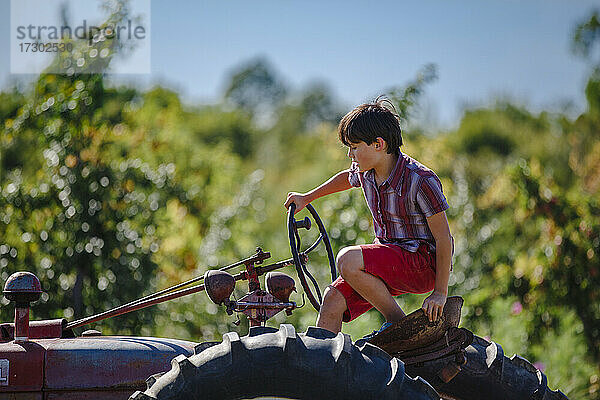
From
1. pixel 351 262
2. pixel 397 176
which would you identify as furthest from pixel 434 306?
pixel 397 176

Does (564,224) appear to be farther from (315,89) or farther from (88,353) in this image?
(315,89)

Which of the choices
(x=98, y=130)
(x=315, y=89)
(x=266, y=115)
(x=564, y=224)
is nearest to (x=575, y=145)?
(x=564, y=224)

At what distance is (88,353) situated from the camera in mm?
3102

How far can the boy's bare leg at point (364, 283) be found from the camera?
9.47ft

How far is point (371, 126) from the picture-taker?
2979 mm

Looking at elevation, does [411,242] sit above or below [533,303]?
below

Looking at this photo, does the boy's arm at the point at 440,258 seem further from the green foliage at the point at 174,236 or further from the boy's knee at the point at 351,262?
the green foliage at the point at 174,236

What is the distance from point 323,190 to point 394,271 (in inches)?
26.4

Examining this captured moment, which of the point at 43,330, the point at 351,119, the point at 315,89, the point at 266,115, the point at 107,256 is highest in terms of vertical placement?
the point at 315,89

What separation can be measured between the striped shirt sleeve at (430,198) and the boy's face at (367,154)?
8.1 inches

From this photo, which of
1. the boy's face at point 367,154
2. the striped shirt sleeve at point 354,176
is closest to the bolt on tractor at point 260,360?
the striped shirt sleeve at point 354,176

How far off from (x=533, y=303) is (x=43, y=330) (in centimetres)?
471

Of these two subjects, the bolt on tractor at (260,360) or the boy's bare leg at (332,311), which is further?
the boy's bare leg at (332,311)

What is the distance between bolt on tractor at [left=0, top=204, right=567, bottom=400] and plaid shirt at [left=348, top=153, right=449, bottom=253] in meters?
0.31
